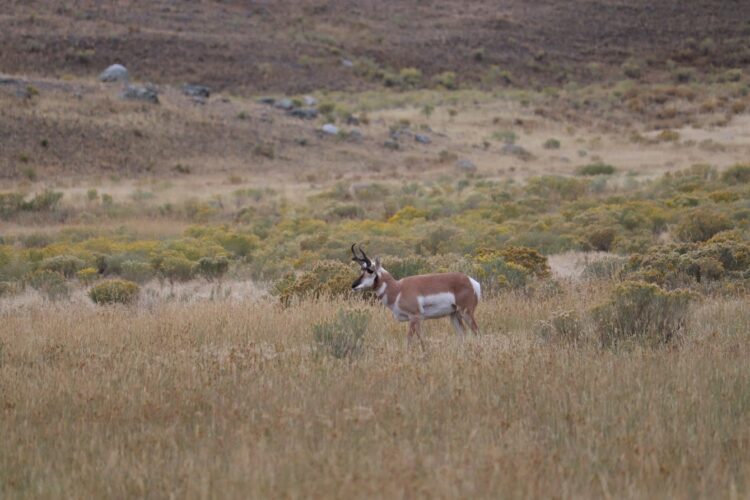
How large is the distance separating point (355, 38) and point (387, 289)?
89280 mm

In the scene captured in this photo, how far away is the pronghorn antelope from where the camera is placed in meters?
10.1

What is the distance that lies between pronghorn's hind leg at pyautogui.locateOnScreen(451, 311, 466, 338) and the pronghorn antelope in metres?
0.14

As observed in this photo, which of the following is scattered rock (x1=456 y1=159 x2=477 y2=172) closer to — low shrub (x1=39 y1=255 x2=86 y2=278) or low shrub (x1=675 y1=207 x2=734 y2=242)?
low shrub (x1=675 y1=207 x2=734 y2=242)

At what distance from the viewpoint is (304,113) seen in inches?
2351

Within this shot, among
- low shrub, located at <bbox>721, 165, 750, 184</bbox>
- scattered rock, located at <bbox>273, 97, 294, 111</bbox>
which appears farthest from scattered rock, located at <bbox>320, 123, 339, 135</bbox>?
low shrub, located at <bbox>721, 165, 750, 184</bbox>

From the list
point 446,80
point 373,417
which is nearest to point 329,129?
point 446,80

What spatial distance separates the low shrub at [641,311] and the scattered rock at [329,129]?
45135 mm

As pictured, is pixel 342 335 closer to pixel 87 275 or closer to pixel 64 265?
pixel 87 275

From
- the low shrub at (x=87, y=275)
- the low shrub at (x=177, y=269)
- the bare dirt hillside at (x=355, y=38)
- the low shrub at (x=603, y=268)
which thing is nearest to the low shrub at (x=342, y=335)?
the low shrub at (x=603, y=268)

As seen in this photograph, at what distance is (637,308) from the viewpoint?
408 inches

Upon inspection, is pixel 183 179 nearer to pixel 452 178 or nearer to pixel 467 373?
pixel 452 178

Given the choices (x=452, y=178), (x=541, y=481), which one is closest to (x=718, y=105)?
(x=452, y=178)

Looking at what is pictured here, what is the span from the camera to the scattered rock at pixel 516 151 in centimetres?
5095

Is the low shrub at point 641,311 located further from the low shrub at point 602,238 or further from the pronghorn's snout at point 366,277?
the low shrub at point 602,238
